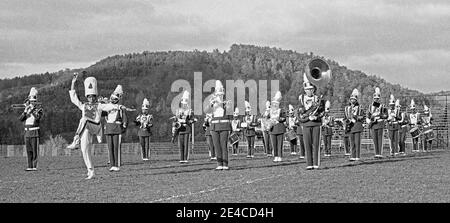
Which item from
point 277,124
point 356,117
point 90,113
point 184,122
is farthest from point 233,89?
point 90,113

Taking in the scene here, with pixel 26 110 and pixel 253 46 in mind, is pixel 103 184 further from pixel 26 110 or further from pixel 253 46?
pixel 253 46

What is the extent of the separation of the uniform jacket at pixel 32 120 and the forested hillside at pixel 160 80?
48171 millimetres

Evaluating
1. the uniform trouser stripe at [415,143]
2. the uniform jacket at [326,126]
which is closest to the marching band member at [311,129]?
the uniform jacket at [326,126]

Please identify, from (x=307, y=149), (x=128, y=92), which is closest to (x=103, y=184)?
(x=307, y=149)

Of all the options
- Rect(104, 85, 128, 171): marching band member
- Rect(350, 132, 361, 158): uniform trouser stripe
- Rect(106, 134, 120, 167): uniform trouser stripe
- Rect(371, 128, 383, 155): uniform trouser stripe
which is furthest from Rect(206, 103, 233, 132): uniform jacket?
Rect(371, 128, 383, 155): uniform trouser stripe

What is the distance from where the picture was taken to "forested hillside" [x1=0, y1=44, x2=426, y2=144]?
79.7 metres

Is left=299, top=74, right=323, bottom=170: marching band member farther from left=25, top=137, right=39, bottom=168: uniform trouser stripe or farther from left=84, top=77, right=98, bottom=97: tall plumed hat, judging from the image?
left=25, top=137, right=39, bottom=168: uniform trouser stripe

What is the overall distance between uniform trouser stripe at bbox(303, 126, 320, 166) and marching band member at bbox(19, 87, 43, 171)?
32.0 feet

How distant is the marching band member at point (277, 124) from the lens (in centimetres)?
2697

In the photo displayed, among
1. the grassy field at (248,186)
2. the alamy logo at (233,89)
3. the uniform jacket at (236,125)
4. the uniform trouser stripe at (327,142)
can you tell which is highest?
the alamy logo at (233,89)

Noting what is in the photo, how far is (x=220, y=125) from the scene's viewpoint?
2158cm

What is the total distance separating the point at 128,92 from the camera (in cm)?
9038

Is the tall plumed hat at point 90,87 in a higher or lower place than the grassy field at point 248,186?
higher

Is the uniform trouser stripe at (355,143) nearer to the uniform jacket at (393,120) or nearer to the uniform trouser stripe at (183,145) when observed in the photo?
the uniform jacket at (393,120)
